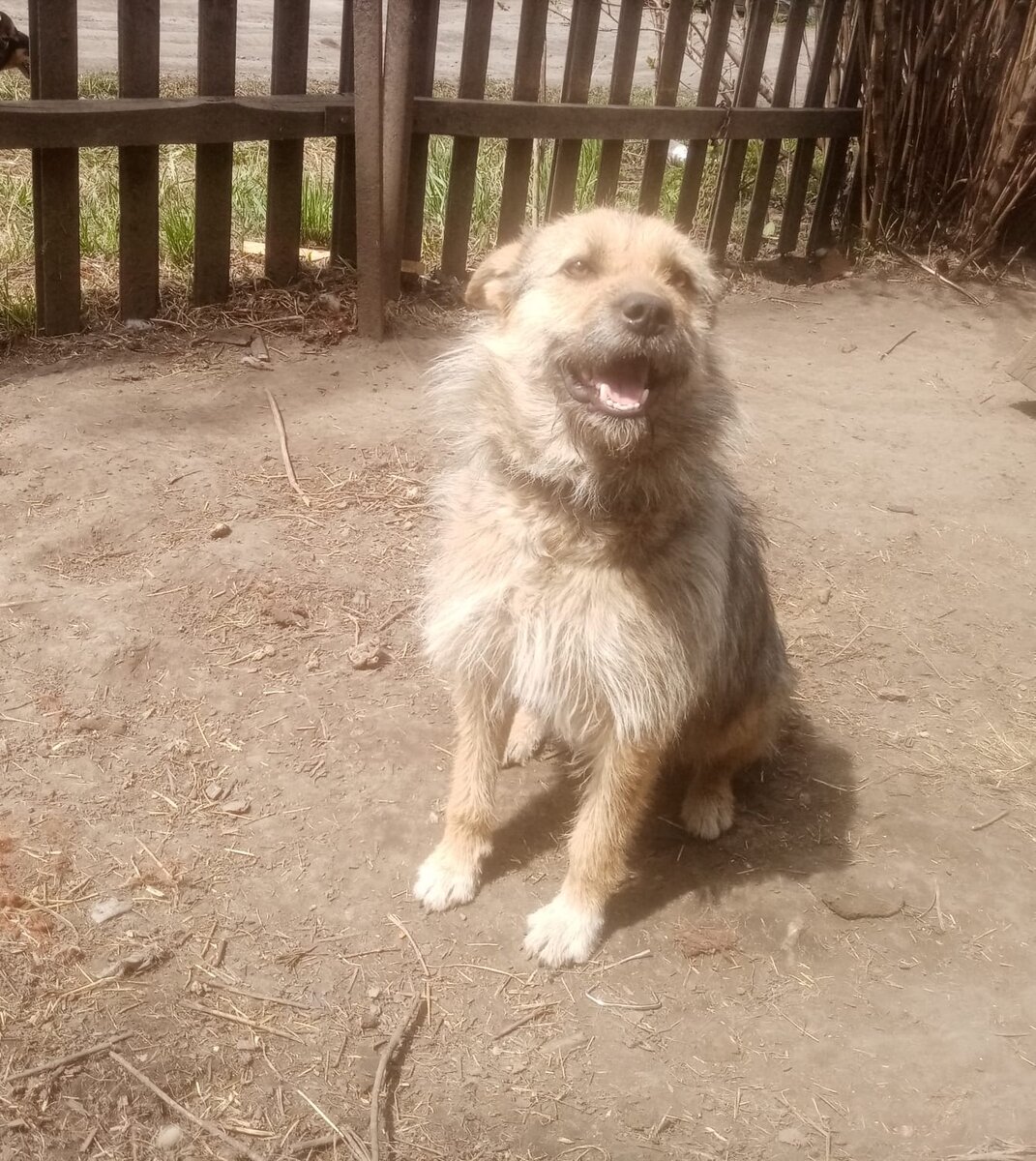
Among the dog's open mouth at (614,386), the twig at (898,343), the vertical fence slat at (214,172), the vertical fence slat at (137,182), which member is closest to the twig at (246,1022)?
the dog's open mouth at (614,386)

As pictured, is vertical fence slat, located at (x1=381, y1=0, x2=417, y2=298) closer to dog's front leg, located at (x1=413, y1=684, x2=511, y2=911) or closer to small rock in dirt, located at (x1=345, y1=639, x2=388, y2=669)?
small rock in dirt, located at (x1=345, y1=639, x2=388, y2=669)

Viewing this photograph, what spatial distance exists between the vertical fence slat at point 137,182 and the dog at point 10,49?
1.52 m

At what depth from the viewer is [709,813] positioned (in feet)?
9.95

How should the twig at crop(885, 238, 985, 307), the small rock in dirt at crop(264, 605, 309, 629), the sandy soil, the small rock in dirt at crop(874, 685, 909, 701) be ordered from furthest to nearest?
the sandy soil → the twig at crop(885, 238, 985, 307) → the small rock in dirt at crop(874, 685, 909, 701) → the small rock in dirt at crop(264, 605, 309, 629)

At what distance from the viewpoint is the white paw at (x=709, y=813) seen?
303cm

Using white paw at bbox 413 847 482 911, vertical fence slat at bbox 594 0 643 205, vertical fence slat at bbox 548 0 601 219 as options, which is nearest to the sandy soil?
vertical fence slat at bbox 594 0 643 205

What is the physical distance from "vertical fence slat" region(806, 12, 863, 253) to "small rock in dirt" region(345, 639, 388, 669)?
17.9 ft

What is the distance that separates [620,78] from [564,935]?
199 inches

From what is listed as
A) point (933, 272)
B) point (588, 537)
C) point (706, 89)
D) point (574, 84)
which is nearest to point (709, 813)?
point (588, 537)

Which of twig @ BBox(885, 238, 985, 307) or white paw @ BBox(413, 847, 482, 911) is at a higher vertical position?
twig @ BBox(885, 238, 985, 307)

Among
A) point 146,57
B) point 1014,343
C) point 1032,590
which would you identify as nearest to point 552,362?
point 1032,590

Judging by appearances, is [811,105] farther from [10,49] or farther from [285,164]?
[10,49]

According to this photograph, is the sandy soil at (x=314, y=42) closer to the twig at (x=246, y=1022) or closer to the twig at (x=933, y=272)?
the twig at (x=933, y=272)

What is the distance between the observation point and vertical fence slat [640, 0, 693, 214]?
610 cm
